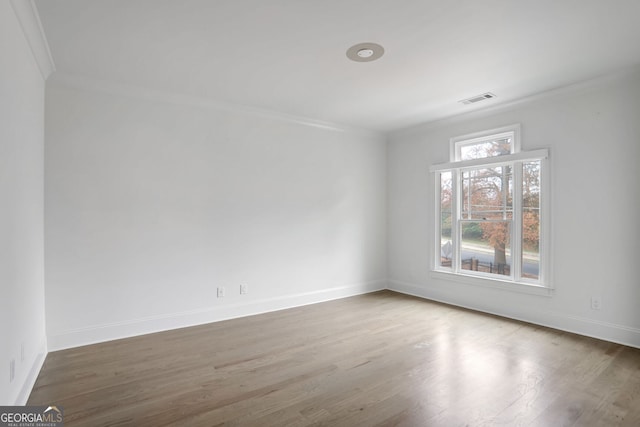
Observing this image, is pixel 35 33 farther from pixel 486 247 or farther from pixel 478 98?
pixel 486 247

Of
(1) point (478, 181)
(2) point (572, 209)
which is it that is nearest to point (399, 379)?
(2) point (572, 209)

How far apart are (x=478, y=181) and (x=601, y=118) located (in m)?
1.47

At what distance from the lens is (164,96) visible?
3873 millimetres

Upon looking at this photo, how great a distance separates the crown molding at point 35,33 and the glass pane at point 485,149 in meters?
4.72

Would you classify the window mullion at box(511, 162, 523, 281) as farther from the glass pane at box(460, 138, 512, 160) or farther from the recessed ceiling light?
the recessed ceiling light

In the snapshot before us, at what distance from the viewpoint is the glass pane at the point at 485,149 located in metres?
4.40

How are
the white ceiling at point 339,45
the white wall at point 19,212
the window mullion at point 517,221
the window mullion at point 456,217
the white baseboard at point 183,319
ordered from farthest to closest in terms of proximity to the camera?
the window mullion at point 456,217
the window mullion at point 517,221
the white baseboard at point 183,319
the white ceiling at point 339,45
the white wall at point 19,212

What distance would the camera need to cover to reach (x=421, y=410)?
2.27m

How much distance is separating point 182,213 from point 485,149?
12.9 ft

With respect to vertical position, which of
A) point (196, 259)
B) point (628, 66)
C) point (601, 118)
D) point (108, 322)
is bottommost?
point (108, 322)

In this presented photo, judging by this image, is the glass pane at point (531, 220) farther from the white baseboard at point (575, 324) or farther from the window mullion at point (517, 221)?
the white baseboard at point (575, 324)

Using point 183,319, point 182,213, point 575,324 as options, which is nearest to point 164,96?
point 182,213

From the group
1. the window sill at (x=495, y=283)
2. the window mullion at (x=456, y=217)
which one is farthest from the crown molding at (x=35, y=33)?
the window sill at (x=495, y=283)

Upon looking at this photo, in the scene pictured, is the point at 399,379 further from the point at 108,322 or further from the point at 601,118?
the point at 601,118
